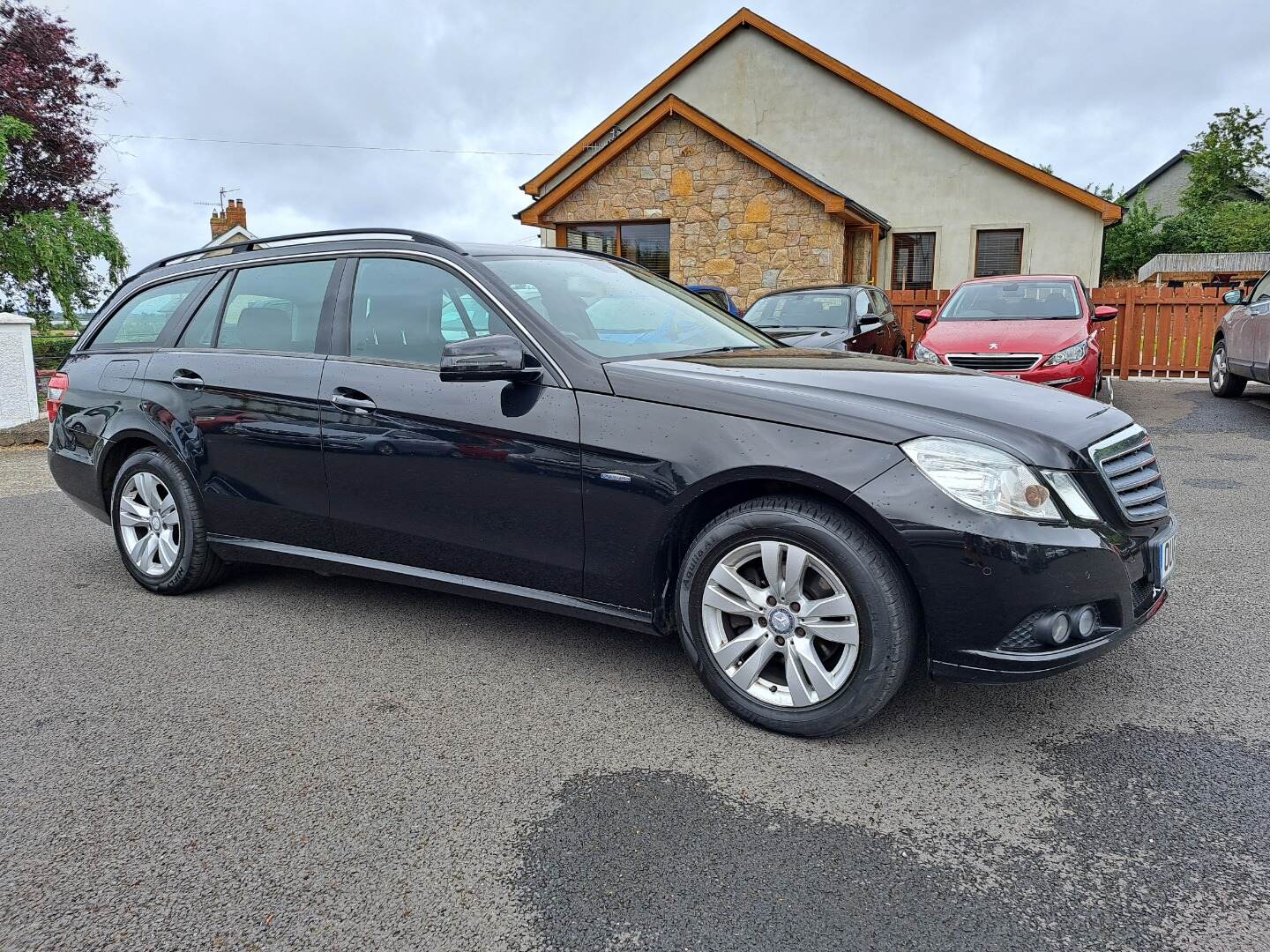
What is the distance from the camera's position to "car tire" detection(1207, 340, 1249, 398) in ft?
39.4

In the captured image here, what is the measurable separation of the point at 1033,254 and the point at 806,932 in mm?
19117

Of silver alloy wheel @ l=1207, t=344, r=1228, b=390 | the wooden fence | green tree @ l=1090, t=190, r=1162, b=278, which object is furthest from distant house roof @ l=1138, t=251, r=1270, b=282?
silver alloy wheel @ l=1207, t=344, r=1228, b=390

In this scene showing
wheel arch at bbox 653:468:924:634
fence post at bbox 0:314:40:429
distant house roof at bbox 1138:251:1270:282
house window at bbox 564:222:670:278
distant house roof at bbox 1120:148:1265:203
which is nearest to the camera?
wheel arch at bbox 653:468:924:634

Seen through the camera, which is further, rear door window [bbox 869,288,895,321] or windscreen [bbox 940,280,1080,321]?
rear door window [bbox 869,288,895,321]

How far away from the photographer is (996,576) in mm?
2662

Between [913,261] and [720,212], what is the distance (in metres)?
5.17

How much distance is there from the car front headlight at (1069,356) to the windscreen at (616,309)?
18.2 feet

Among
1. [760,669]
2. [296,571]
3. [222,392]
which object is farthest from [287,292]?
[760,669]

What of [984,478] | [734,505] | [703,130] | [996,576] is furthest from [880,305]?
[996,576]

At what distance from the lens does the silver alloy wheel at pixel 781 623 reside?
2.86 m

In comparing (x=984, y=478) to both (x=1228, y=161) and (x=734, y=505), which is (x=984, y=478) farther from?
(x=1228, y=161)

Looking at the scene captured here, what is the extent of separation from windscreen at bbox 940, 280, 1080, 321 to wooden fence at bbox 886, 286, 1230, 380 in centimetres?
492

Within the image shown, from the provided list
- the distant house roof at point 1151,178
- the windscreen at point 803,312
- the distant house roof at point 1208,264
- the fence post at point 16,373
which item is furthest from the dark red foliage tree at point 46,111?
the distant house roof at point 1151,178

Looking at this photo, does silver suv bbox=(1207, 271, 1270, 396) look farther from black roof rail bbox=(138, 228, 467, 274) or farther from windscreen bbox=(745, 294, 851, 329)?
black roof rail bbox=(138, 228, 467, 274)
